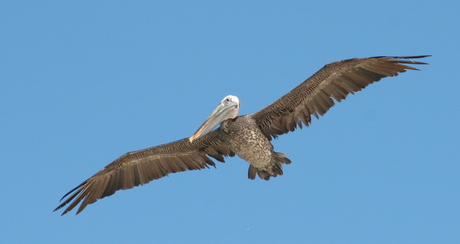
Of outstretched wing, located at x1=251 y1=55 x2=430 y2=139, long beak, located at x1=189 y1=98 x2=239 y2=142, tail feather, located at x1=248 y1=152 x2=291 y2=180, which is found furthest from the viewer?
long beak, located at x1=189 y1=98 x2=239 y2=142

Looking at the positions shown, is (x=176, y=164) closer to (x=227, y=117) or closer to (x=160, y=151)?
(x=160, y=151)

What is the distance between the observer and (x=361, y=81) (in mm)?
16266

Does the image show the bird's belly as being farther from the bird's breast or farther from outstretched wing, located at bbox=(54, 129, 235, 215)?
outstretched wing, located at bbox=(54, 129, 235, 215)

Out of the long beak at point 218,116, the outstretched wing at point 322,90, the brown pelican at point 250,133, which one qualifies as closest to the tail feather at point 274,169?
the brown pelican at point 250,133

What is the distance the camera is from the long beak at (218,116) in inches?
661

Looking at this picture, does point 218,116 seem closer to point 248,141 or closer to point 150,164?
point 248,141

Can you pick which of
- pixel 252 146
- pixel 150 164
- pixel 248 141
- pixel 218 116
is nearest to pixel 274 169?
pixel 252 146

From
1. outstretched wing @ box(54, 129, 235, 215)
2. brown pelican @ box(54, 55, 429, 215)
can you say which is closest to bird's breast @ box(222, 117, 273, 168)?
brown pelican @ box(54, 55, 429, 215)

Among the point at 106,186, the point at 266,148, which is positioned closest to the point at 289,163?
the point at 266,148

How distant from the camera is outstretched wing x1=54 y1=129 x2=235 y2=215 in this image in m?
17.5

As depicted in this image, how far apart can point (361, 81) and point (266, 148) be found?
2.73 metres

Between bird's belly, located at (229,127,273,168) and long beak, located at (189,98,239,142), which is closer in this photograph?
bird's belly, located at (229,127,273,168)

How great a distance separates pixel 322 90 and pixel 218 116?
8.44ft

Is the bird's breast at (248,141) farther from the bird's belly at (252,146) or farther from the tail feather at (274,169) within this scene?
the tail feather at (274,169)
